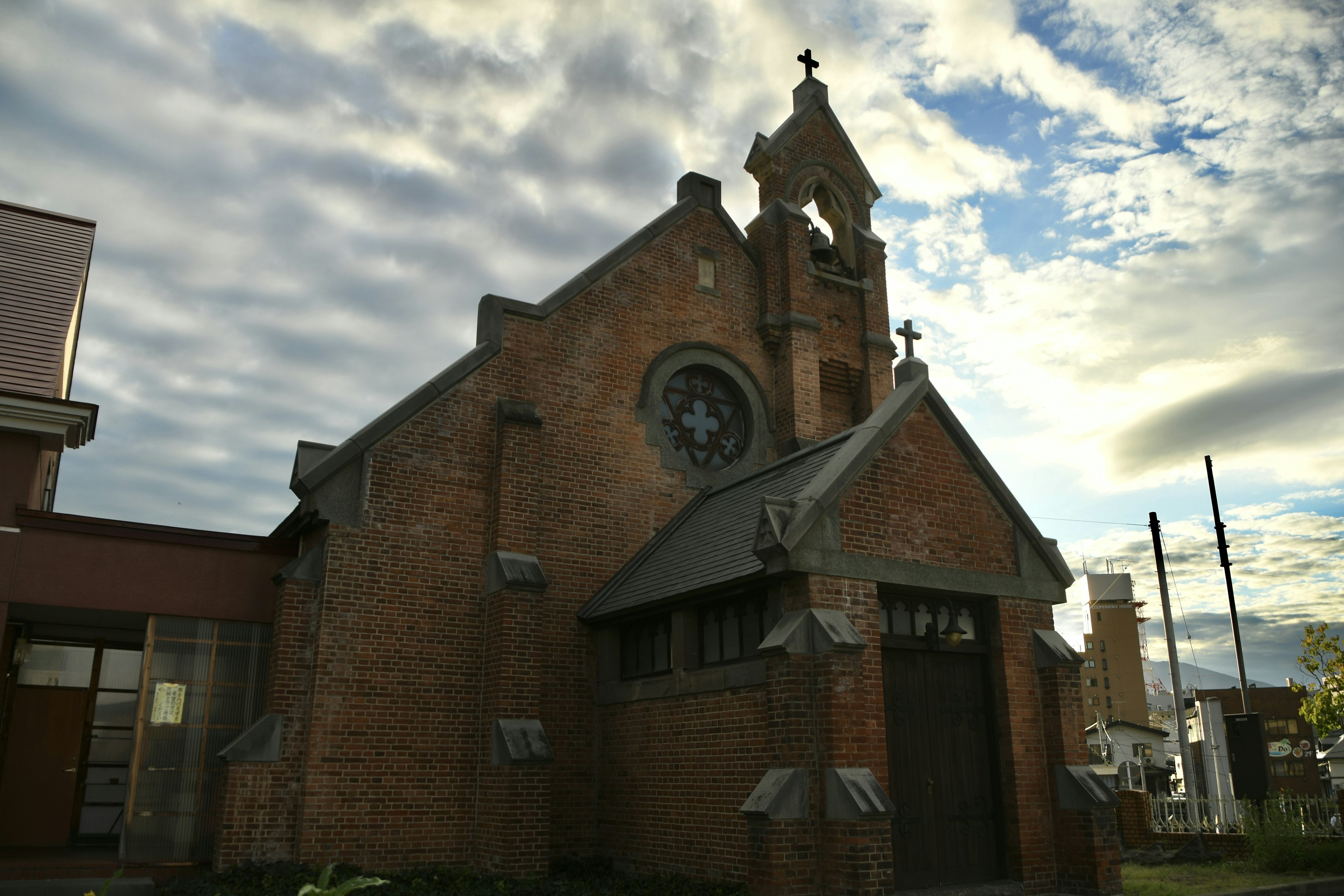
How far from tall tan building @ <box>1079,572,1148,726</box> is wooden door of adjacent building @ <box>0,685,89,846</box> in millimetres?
108075

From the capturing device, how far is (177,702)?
11.7 meters

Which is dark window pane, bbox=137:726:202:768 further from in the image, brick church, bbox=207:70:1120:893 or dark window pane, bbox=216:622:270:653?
dark window pane, bbox=216:622:270:653

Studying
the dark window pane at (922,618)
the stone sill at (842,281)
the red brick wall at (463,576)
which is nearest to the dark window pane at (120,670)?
the red brick wall at (463,576)

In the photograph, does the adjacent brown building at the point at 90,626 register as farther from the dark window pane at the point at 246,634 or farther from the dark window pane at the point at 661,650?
the dark window pane at the point at 661,650

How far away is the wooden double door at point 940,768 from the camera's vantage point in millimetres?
10586

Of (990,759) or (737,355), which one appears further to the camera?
(737,355)

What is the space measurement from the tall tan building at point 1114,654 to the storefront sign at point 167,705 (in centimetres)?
10923

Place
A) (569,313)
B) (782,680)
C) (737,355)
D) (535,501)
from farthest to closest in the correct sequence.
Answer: (737,355) → (569,313) → (535,501) → (782,680)

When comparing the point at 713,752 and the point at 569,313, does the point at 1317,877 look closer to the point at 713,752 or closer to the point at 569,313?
the point at 713,752

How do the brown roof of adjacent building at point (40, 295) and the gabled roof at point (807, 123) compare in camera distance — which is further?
the gabled roof at point (807, 123)

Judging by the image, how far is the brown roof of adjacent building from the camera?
1216 centimetres

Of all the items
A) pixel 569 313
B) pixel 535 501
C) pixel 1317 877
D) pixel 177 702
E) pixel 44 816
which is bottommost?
pixel 1317 877

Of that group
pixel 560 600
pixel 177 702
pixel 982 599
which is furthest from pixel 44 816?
pixel 982 599

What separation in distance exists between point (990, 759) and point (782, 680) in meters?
3.62
